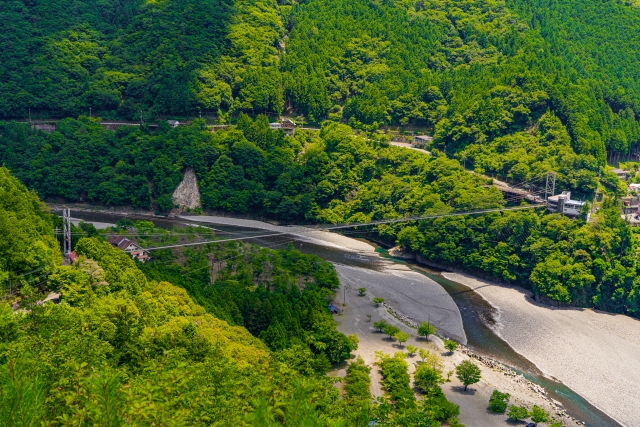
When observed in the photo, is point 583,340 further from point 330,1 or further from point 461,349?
point 330,1

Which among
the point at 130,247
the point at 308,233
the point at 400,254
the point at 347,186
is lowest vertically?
the point at 400,254

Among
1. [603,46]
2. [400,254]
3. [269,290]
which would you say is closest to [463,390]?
[269,290]

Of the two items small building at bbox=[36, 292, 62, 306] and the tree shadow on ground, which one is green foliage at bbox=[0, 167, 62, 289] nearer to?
small building at bbox=[36, 292, 62, 306]

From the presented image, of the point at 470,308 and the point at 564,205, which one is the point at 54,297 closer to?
the point at 470,308

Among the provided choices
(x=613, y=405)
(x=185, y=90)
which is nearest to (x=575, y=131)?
(x=613, y=405)

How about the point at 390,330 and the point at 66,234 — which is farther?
the point at 390,330
